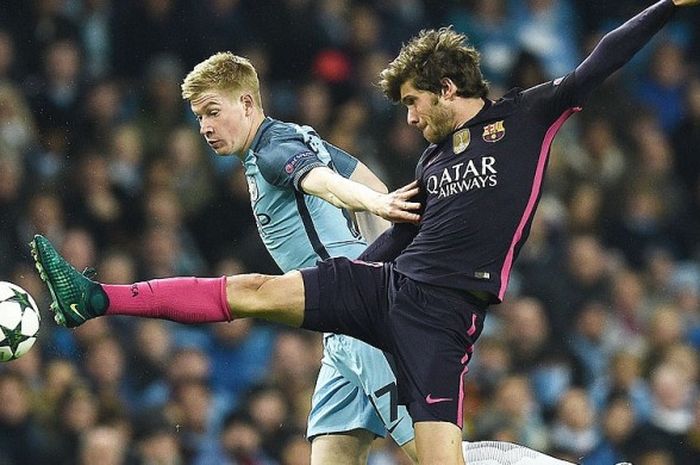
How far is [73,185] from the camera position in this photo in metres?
8.16

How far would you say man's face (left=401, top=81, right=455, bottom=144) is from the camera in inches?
194

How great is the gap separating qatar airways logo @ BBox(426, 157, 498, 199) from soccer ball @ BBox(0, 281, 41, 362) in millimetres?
1575

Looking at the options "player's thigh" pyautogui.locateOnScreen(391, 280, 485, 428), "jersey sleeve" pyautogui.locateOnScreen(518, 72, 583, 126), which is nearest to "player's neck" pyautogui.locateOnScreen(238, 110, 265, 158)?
"player's thigh" pyautogui.locateOnScreen(391, 280, 485, 428)

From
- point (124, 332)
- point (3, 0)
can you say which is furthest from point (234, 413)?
point (3, 0)

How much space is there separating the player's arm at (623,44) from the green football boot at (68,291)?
6.00ft

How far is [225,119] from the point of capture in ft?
17.4

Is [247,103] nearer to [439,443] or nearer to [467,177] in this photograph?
[467,177]

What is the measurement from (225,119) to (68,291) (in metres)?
1.02

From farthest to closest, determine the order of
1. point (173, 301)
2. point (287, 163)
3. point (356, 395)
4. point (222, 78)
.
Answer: point (356, 395), point (222, 78), point (287, 163), point (173, 301)

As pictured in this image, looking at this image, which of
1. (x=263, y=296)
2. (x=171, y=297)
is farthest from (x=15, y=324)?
(x=263, y=296)

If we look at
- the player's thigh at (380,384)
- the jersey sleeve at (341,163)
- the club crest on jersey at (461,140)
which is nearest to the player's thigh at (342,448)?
the player's thigh at (380,384)

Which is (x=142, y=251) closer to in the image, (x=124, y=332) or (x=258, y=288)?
(x=124, y=332)

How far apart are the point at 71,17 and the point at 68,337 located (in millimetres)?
2185

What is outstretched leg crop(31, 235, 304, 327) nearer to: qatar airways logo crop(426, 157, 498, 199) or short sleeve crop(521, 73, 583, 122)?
qatar airways logo crop(426, 157, 498, 199)
